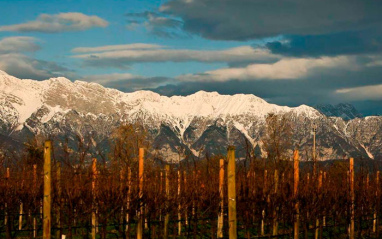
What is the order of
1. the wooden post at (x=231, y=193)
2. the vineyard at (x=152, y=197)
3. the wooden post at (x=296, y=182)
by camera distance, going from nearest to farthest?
the wooden post at (x=231, y=193) < the vineyard at (x=152, y=197) < the wooden post at (x=296, y=182)

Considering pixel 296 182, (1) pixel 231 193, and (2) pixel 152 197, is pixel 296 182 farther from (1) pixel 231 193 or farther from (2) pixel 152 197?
(1) pixel 231 193

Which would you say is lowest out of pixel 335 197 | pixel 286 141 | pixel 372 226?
pixel 372 226

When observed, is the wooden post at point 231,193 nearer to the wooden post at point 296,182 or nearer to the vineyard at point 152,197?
the vineyard at point 152,197

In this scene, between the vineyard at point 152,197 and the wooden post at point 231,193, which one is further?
the vineyard at point 152,197

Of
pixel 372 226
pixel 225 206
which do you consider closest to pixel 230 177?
pixel 225 206

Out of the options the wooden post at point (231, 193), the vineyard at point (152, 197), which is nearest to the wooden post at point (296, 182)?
the vineyard at point (152, 197)

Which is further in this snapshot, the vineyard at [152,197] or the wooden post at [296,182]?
the wooden post at [296,182]

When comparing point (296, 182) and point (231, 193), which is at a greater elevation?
point (296, 182)

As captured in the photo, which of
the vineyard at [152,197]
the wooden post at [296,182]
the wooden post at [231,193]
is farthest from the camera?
the wooden post at [296,182]

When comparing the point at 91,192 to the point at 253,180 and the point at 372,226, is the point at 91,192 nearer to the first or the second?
the point at 253,180

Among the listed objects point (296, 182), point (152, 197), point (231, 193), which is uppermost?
point (296, 182)

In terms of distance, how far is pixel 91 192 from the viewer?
55.9ft

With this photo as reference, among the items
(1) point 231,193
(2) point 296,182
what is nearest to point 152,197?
(2) point 296,182

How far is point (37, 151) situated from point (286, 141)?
1937 cm
